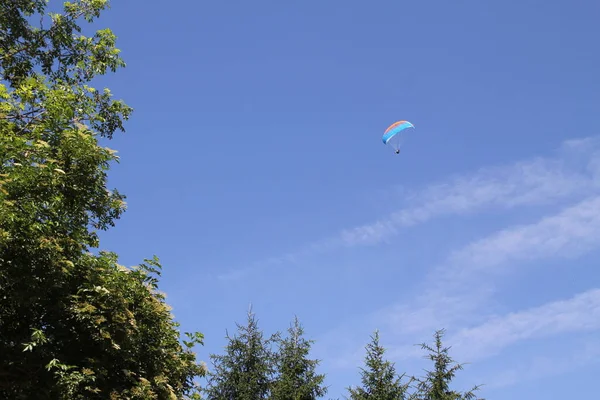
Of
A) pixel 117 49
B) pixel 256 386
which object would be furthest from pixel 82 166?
pixel 256 386

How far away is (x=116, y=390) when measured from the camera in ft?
37.8

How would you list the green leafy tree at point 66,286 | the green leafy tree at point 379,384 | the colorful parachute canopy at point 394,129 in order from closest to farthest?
the green leafy tree at point 66,286, the green leafy tree at point 379,384, the colorful parachute canopy at point 394,129

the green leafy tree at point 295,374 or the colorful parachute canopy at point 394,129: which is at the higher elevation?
the colorful parachute canopy at point 394,129

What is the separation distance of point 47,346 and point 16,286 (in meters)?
1.54

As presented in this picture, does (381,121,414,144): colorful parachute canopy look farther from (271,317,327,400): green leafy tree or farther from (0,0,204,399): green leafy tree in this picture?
(0,0,204,399): green leafy tree

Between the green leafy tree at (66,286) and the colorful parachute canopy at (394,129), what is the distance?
3168cm

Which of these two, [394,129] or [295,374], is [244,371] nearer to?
[295,374]

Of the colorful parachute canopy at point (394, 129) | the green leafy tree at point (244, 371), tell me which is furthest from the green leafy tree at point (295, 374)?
the colorful parachute canopy at point (394, 129)

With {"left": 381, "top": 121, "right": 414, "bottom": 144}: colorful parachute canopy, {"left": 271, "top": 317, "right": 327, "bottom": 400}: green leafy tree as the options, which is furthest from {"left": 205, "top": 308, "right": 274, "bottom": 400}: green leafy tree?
{"left": 381, "top": 121, "right": 414, "bottom": 144}: colorful parachute canopy

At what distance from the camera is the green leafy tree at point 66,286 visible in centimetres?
994

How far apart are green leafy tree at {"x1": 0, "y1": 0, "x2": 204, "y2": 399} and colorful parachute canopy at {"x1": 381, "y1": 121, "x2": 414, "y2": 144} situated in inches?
1247

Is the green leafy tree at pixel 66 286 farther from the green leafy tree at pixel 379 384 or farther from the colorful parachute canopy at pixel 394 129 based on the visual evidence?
the colorful parachute canopy at pixel 394 129

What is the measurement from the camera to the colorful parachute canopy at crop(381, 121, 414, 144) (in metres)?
43.4

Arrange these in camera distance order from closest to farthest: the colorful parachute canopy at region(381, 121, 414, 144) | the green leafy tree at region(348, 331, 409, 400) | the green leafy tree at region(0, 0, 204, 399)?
the green leafy tree at region(0, 0, 204, 399), the green leafy tree at region(348, 331, 409, 400), the colorful parachute canopy at region(381, 121, 414, 144)
